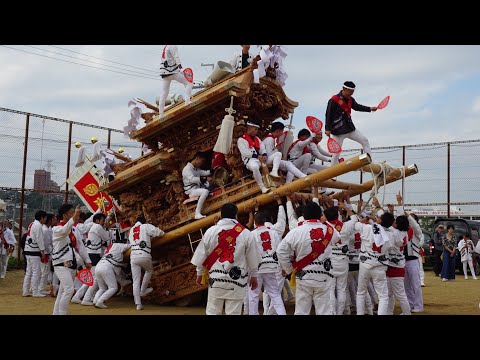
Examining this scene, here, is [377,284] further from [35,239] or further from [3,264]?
[3,264]

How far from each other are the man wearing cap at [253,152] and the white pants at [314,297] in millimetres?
3033

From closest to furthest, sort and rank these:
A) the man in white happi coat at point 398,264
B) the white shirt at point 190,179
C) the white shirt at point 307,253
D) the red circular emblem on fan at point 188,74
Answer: the white shirt at point 307,253, the man in white happi coat at point 398,264, the white shirt at point 190,179, the red circular emblem on fan at point 188,74

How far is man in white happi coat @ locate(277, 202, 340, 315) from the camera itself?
7.70 metres

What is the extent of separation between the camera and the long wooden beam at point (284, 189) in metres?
9.65

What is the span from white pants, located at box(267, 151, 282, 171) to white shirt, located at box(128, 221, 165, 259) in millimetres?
2796

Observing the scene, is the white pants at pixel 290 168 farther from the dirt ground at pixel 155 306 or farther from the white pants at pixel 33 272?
the white pants at pixel 33 272

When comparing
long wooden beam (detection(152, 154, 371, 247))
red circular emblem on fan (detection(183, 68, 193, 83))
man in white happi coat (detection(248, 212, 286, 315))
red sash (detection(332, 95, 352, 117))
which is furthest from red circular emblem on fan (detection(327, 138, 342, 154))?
red circular emblem on fan (detection(183, 68, 193, 83))

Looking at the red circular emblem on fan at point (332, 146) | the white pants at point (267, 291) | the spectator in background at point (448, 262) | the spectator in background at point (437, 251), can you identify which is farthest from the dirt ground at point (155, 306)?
the spectator in background at point (437, 251)

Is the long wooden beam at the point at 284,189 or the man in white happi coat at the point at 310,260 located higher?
the long wooden beam at the point at 284,189

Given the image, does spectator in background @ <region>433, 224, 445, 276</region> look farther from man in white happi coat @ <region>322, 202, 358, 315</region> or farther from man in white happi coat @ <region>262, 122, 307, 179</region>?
man in white happi coat @ <region>322, 202, 358, 315</region>

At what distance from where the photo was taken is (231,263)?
7379mm

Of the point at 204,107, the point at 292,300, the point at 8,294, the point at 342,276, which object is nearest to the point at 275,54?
the point at 204,107

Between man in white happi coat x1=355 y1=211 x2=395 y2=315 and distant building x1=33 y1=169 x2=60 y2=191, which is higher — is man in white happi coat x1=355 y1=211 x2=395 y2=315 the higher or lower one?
the lower one

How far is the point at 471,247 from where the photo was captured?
64.1 feet
